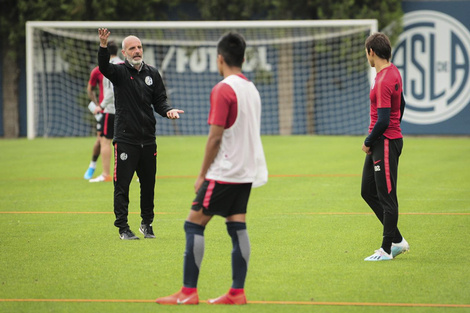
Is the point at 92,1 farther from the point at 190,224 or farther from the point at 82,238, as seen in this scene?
the point at 190,224

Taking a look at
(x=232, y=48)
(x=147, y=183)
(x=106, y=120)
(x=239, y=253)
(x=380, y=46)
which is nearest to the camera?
(x=232, y=48)

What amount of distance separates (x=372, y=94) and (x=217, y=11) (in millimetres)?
19559

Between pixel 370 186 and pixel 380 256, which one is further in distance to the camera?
pixel 370 186

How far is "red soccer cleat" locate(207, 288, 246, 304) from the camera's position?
5418 millimetres

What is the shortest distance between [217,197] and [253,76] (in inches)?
769

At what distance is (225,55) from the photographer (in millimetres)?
5305

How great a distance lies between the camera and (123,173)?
8031mm

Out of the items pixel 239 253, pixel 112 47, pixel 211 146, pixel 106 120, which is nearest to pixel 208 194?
pixel 211 146

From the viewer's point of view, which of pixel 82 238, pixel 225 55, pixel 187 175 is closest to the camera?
pixel 225 55

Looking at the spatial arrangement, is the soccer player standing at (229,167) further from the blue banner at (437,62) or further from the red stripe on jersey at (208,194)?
the blue banner at (437,62)

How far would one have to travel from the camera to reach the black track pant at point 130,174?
802 centimetres

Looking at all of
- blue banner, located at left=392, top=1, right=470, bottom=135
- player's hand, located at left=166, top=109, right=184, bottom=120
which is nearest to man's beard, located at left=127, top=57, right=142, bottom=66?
player's hand, located at left=166, top=109, right=184, bottom=120

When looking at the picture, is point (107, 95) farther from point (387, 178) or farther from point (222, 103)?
point (222, 103)

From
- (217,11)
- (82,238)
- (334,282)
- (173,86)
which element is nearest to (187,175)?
(82,238)
